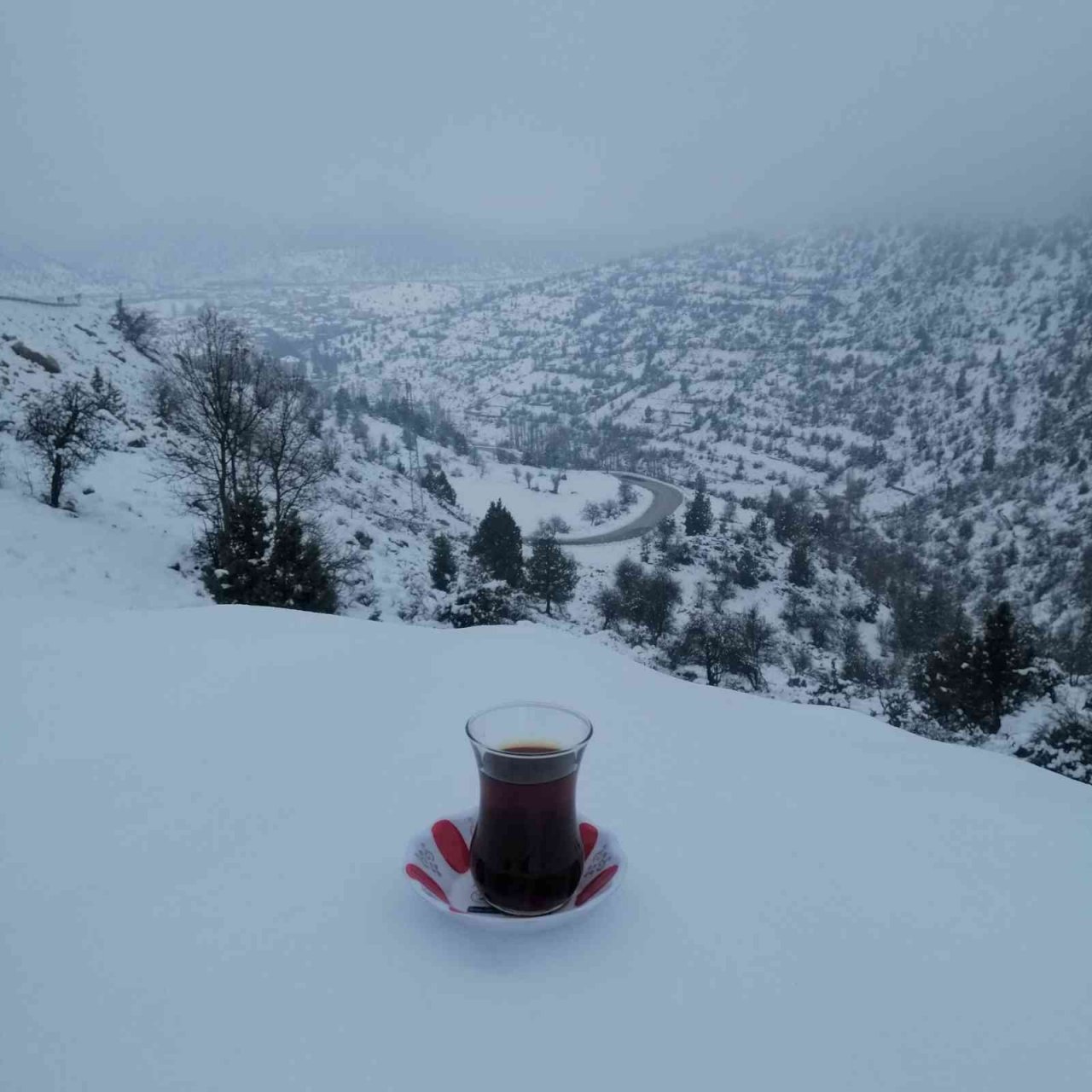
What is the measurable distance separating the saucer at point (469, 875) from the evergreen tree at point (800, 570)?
119ft

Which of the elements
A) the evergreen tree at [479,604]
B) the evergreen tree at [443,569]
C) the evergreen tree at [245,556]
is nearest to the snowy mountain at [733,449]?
the evergreen tree at [443,569]

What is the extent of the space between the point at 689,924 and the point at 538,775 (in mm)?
298

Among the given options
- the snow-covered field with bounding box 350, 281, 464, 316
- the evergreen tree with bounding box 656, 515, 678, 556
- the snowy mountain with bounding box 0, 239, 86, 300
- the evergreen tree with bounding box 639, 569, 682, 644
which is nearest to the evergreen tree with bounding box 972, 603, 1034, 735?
the evergreen tree with bounding box 639, 569, 682, 644

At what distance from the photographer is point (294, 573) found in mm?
8641

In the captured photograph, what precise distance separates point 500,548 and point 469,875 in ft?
74.2

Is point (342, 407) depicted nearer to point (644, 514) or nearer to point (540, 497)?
point (540, 497)

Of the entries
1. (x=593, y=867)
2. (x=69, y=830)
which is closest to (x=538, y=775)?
(x=593, y=867)

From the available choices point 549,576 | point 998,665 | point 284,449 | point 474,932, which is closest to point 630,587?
point 549,576

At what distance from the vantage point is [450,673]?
1816 millimetres

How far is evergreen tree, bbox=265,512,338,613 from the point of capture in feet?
27.8

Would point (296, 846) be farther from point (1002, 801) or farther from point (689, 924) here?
point (1002, 801)

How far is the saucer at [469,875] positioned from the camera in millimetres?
842

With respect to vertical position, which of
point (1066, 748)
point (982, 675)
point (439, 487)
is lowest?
point (1066, 748)

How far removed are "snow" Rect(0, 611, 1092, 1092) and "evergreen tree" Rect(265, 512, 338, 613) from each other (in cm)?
715
